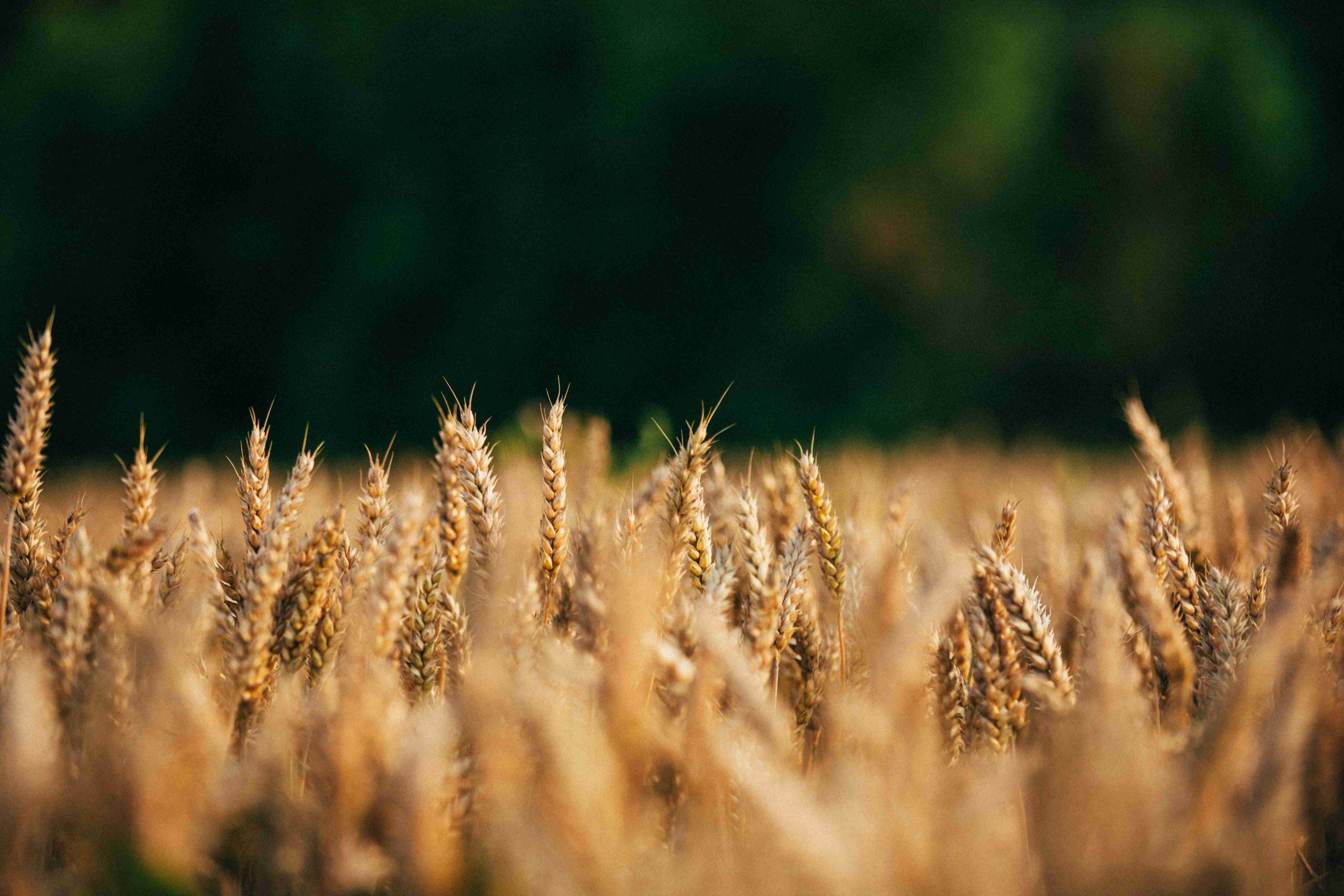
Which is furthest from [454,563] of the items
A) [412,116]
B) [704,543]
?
[412,116]

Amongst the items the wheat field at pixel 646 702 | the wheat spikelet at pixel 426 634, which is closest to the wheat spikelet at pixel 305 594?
the wheat field at pixel 646 702

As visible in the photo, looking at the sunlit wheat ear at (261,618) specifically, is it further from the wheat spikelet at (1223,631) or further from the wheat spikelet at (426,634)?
the wheat spikelet at (1223,631)

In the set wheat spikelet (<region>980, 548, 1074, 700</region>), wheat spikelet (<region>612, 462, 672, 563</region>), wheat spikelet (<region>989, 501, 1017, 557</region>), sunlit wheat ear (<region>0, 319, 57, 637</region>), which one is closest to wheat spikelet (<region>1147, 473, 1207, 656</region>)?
wheat spikelet (<region>989, 501, 1017, 557</region>)

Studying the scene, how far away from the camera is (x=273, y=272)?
9.38 m

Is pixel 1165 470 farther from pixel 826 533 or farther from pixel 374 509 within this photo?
pixel 374 509

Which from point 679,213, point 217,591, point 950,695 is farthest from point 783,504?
point 679,213

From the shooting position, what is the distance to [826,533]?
0.95 metres

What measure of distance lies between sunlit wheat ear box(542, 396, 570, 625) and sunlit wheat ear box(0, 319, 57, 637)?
54cm

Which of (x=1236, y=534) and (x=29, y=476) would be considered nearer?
(x=29, y=476)

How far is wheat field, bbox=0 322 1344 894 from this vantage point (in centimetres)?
54

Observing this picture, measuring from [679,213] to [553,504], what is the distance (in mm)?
7507

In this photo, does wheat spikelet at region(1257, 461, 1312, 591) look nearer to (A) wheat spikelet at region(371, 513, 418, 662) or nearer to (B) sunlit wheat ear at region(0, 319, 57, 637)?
(A) wheat spikelet at region(371, 513, 418, 662)

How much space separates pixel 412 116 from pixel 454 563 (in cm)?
924

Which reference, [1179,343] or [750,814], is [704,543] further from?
[1179,343]
